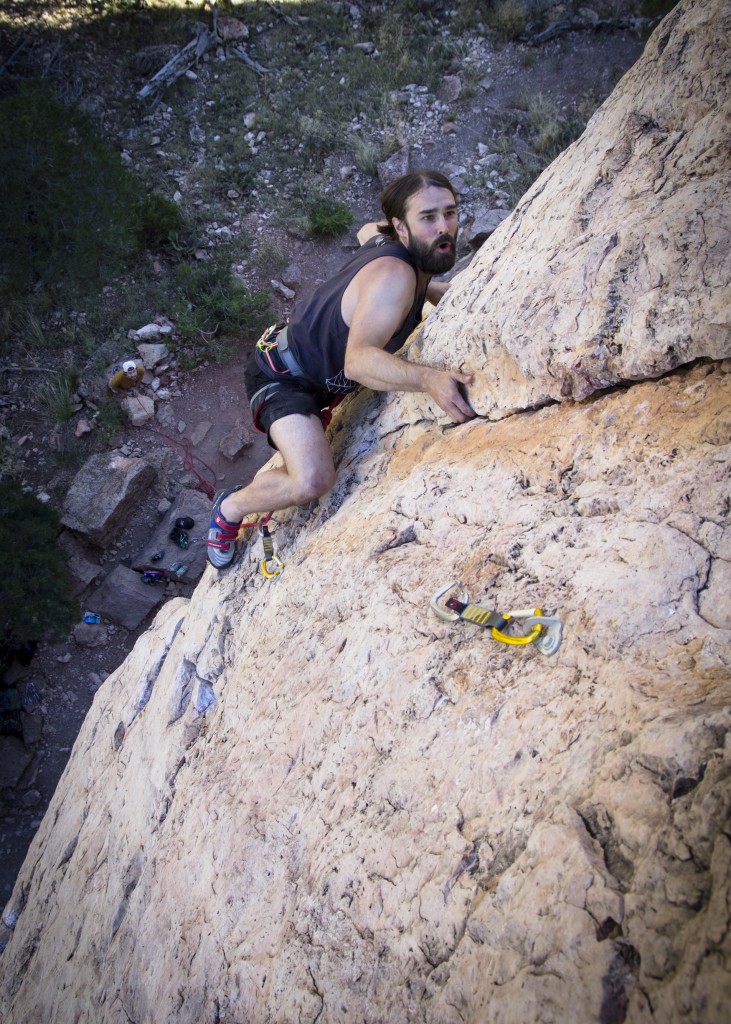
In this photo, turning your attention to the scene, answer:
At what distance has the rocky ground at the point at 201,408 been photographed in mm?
5449

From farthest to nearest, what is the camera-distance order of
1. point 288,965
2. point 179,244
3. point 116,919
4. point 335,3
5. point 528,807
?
point 335,3
point 179,244
point 116,919
point 288,965
point 528,807

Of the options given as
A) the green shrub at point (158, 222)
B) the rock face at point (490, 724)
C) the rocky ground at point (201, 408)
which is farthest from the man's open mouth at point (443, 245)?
the green shrub at point (158, 222)

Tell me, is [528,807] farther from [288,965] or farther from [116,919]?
[116,919]

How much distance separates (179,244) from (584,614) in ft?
23.2

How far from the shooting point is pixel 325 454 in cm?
304

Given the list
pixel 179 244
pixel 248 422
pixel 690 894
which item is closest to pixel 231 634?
pixel 690 894

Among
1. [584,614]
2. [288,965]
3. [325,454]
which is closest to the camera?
[584,614]

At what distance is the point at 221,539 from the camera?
338 centimetres

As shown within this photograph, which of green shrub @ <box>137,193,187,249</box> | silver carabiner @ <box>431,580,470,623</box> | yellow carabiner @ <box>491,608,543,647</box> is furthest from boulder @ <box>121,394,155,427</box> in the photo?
yellow carabiner @ <box>491,608,543,647</box>

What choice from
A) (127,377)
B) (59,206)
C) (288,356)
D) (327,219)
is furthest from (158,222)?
A: (288,356)

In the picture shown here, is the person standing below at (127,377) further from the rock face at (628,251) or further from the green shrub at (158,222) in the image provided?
the rock face at (628,251)

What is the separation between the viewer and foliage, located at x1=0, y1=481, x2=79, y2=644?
16.8 feet

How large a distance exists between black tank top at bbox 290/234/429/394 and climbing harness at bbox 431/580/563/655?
4.78ft

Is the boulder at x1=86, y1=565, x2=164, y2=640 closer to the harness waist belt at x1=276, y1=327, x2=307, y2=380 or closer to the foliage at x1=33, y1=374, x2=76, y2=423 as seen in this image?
the foliage at x1=33, y1=374, x2=76, y2=423
